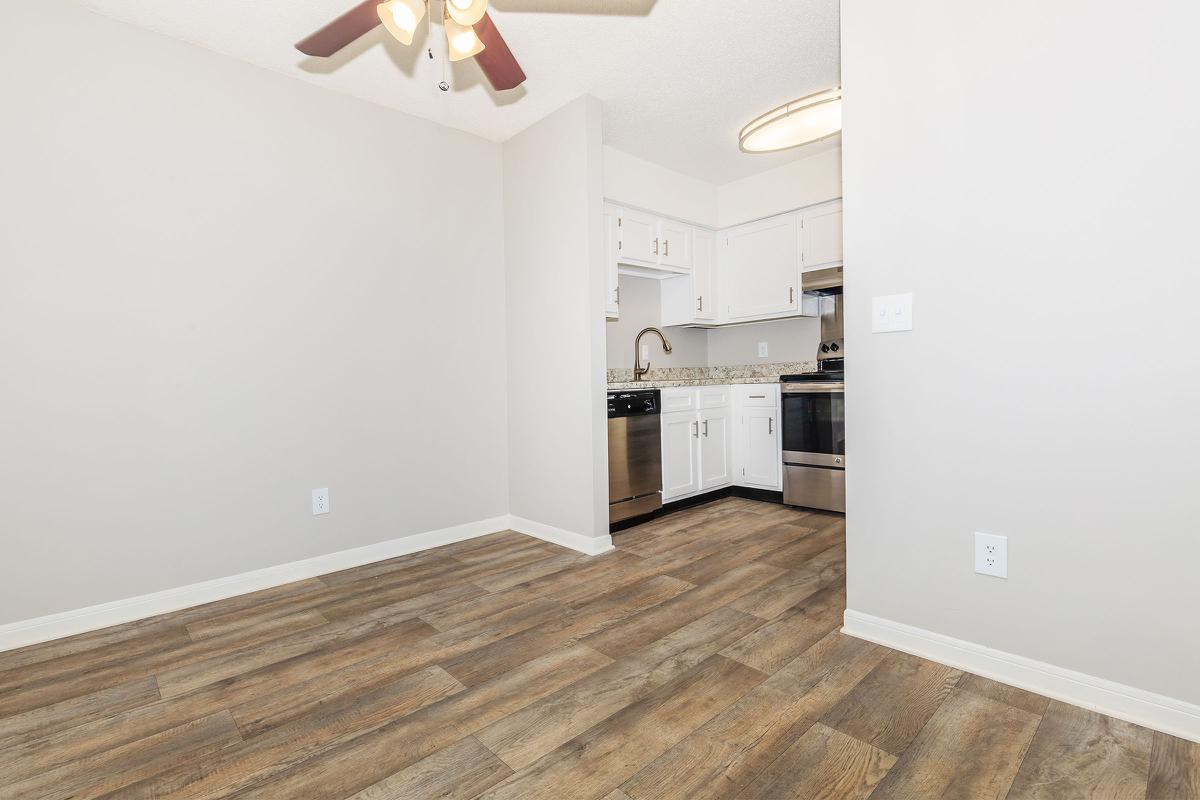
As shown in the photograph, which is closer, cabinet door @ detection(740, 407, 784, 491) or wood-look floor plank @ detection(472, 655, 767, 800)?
wood-look floor plank @ detection(472, 655, 767, 800)

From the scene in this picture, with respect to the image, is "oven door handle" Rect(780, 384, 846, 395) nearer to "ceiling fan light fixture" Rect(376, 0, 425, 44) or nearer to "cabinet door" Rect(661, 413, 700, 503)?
"cabinet door" Rect(661, 413, 700, 503)

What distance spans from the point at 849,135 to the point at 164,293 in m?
2.90

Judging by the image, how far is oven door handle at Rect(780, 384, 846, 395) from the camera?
12.2 feet

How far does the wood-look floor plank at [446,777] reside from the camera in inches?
51.3

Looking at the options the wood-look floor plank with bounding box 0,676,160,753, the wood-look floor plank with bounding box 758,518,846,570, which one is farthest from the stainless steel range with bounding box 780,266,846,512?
the wood-look floor plank with bounding box 0,676,160,753

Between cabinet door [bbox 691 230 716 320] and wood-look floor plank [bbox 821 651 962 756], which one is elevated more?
cabinet door [bbox 691 230 716 320]

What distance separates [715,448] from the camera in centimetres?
428

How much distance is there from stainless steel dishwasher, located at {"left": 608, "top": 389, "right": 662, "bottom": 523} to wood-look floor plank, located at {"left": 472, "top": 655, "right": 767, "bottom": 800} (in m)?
1.64

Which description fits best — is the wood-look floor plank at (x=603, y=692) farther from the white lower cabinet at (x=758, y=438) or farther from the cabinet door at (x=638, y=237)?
the cabinet door at (x=638, y=237)

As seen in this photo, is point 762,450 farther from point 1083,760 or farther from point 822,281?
point 1083,760

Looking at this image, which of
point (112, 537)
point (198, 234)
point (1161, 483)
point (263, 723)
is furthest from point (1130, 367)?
point (112, 537)

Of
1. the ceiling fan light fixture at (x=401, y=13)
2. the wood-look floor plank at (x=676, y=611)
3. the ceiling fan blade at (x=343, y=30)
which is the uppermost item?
the ceiling fan blade at (x=343, y=30)

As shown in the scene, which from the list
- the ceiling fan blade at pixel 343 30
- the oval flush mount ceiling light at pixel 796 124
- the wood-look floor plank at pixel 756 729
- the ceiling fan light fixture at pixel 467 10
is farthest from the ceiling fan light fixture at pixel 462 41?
the wood-look floor plank at pixel 756 729

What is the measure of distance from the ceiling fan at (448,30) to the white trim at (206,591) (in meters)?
2.31
